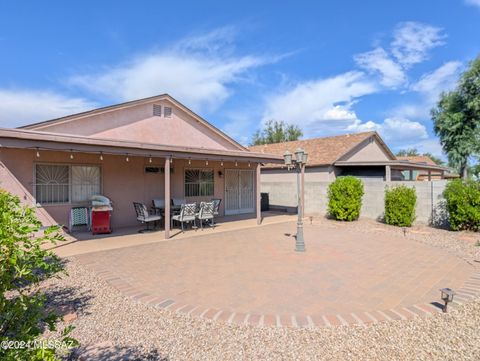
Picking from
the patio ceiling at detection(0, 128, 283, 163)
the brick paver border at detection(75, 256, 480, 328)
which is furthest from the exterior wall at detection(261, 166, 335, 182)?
the brick paver border at detection(75, 256, 480, 328)

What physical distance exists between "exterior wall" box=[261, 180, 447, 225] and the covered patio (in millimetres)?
3812

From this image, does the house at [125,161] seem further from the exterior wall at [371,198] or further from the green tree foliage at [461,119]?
the green tree foliage at [461,119]

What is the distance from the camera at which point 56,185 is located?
32.9 ft

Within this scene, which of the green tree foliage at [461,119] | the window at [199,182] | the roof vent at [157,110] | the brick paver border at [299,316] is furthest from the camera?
the green tree foliage at [461,119]

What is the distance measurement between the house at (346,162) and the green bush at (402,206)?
5.07m

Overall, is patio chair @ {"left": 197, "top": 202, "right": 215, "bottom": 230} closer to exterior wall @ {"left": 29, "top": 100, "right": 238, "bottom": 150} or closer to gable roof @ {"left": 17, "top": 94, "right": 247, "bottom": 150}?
exterior wall @ {"left": 29, "top": 100, "right": 238, "bottom": 150}

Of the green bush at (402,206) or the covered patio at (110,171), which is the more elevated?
the covered patio at (110,171)

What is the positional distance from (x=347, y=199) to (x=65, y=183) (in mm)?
11525

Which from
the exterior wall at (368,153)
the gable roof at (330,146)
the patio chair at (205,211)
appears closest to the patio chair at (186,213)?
the patio chair at (205,211)

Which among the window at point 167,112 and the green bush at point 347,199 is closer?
the green bush at point 347,199

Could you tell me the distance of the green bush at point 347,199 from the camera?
13.0 meters

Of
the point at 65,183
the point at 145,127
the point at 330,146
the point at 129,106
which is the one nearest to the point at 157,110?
the point at 145,127

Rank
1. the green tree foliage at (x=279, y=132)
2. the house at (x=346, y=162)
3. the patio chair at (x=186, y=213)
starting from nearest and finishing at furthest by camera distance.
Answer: the patio chair at (x=186, y=213)
the house at (x=346, y=162)
the green tree foliage at (x=279, y=132)

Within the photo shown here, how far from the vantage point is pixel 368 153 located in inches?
813
